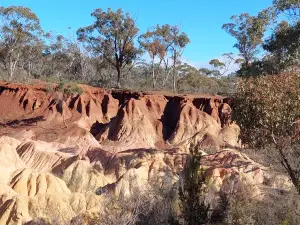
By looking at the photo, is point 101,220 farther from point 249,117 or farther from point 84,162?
point 84,162

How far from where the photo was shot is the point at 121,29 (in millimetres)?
42781

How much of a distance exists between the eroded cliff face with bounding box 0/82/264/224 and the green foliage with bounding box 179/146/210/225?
4157 millimetres

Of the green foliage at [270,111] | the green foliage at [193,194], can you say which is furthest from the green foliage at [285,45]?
the green foliage at [193,194]

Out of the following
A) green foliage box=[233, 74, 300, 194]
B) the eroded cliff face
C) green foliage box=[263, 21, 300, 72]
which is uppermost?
green foliage box=[263, 21, 300, 72]

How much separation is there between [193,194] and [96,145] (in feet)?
57.6

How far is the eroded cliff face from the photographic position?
60.8ft

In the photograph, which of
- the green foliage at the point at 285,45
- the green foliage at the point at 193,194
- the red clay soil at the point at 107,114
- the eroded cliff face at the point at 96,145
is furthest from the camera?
the red clay soil at the point at 107,114

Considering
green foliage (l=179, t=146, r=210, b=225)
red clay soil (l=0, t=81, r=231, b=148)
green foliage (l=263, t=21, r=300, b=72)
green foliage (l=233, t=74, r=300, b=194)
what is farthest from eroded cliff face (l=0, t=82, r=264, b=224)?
green foliage (l=233, t=74, r=300, b=194)

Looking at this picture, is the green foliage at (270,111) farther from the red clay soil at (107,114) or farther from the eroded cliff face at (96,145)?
the red clay soil at (107,114)

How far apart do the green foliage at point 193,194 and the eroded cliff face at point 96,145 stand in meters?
4.16

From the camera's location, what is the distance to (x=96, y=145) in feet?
102

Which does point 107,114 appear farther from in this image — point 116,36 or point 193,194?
point 193,194

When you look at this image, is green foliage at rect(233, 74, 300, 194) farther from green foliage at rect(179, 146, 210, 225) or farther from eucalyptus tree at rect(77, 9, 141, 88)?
eucalyptus tree at rect(77, 9, 141, 88)

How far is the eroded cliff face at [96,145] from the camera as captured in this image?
1852cm
